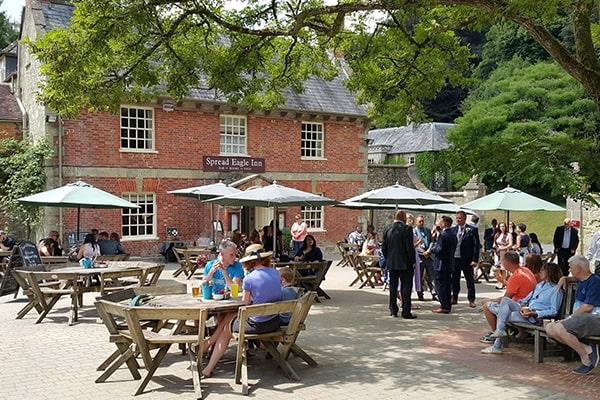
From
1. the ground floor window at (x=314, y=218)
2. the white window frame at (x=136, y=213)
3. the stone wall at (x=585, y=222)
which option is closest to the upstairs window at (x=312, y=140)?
the ground floor window at (x=314, y=218)

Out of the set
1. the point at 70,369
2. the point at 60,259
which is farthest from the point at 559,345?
the point at 60,259

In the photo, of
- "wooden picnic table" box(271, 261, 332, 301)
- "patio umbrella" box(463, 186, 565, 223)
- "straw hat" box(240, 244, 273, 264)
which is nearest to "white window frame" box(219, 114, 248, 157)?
"patio umbrella" box(463, 186, 565, 223)

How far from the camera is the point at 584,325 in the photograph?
24.2 feet

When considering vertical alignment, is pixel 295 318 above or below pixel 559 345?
above

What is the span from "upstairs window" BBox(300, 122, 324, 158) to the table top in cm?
1814

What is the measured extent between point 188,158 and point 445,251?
43.0ft

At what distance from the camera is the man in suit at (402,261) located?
10844 mm

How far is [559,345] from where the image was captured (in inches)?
320

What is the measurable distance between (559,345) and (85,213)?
15.9m

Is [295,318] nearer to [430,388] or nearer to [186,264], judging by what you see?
[430,388]

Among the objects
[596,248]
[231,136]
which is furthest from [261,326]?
[231,136]

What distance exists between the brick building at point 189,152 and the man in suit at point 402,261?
33.4 feet

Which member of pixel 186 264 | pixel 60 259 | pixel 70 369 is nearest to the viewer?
pixel 70 369

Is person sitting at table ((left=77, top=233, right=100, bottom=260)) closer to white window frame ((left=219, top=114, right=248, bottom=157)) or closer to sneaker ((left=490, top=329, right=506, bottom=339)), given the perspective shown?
sneaker ((left=490, top=329, right=506, bottom=339))
